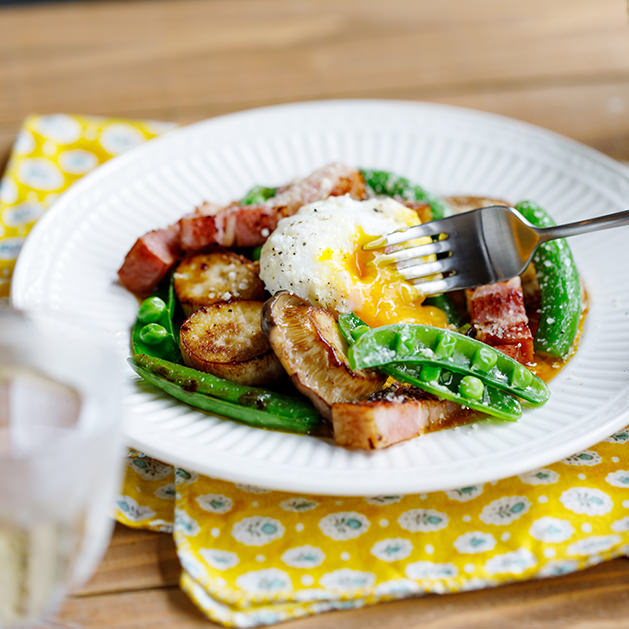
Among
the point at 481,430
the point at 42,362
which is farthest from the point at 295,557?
the point at 42,362

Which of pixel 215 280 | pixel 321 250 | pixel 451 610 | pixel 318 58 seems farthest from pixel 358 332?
pixel 318 58

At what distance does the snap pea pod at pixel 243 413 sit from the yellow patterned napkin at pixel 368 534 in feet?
0.92

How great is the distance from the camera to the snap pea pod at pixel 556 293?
3.78m

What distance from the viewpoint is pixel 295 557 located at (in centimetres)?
288

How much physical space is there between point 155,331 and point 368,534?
1448mm

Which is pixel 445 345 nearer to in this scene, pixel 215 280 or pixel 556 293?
pixel 556 293

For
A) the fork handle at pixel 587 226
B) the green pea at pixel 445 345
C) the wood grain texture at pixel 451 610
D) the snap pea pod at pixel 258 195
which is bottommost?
the wood grain texture at pixel 451 610

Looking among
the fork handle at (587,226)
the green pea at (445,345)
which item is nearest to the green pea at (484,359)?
the green pea at (445,345)

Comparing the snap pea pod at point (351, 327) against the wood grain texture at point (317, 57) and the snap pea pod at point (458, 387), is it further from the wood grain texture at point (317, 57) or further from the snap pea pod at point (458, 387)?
the wood grain texture at point (317, 57)

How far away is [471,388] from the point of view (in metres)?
3.29

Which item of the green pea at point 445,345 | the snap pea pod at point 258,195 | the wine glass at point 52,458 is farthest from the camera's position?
the snap pea pod at point 258,195

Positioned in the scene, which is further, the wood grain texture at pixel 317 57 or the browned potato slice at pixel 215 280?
the wood grain texture at pixel 317 57

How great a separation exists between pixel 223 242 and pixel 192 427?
1.32 metres

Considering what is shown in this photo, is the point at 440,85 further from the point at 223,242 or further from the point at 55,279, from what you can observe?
the point at 55,279
